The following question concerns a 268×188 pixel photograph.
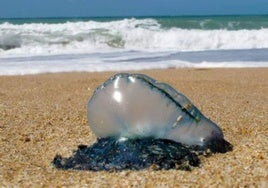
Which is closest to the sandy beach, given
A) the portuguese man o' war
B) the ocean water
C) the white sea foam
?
the portuguese man o' war

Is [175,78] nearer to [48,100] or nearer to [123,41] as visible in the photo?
[48,100]

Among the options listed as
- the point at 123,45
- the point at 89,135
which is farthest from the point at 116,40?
the point at 89,135

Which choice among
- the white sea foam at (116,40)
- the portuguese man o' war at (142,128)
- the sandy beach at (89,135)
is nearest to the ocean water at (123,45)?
the white sea foam at (116,40)

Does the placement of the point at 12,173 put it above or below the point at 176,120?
below

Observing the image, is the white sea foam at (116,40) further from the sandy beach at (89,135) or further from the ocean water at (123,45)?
the sandy beach at (89,135)

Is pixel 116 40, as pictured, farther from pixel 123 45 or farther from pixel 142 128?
pixel 142 128

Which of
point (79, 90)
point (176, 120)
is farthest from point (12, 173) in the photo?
point (79, 90)
